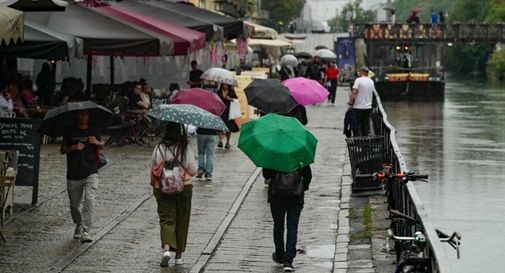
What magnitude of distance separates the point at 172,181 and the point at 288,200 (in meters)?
1.22

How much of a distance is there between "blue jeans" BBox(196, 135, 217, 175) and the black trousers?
5568mm

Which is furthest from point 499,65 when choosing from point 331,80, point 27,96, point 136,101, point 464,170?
point 27,96

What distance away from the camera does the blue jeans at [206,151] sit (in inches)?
820

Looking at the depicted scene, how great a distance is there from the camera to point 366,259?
14.6 meters

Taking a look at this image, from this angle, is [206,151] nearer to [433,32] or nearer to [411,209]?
[411,209]

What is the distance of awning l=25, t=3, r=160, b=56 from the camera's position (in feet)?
79.3

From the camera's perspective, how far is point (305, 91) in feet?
77.2

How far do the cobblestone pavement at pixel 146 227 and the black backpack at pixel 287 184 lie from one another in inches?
38.3

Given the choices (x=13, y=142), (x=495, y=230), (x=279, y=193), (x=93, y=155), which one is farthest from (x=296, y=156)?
(x=495, y=230)

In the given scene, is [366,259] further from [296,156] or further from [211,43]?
[211,43]

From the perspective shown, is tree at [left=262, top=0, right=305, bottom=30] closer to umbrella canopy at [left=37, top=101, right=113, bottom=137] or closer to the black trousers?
the black trousers

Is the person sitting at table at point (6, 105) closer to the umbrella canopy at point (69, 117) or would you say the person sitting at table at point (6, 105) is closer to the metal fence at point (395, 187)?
the metal fence at point (395, 187)

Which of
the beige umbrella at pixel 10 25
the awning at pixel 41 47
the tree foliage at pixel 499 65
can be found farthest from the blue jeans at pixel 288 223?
the tree foliage at pixel 499 65

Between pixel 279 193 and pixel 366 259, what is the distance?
5.32ft
